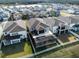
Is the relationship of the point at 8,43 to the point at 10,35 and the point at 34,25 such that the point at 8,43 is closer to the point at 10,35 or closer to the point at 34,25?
the point at 10,35

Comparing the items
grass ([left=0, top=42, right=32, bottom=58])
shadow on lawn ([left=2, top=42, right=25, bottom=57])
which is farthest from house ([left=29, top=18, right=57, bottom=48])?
shadow on lawn ([left=2, top=42, right=25, bottom=57])

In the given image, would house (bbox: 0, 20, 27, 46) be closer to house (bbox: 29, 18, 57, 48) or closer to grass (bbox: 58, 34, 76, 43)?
house (bbox: 29, 18, 57, 48)

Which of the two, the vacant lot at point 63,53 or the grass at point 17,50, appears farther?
the grass at point 17,50

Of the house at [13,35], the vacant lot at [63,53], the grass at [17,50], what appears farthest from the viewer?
the house at [13,35]

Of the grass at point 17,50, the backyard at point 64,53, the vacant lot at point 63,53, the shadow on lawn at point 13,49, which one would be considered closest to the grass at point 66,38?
the backyard at point 64,53

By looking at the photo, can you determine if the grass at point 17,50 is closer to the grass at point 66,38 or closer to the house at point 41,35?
the house at point 41,35

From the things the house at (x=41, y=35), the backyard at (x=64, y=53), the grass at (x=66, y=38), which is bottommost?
the backyard at (x=64, y=53)

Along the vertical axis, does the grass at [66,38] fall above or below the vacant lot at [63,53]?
above

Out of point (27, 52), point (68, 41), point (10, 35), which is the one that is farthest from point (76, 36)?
point (10, 35)

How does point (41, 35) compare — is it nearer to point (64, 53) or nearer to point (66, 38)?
point (66, 38)
